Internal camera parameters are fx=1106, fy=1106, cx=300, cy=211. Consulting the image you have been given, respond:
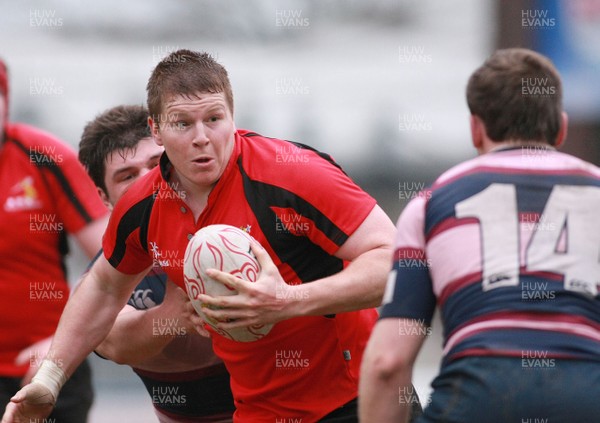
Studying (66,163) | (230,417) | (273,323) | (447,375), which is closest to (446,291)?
(447,375)

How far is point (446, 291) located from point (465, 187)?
0.35 m

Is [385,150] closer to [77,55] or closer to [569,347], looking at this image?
[77,55]

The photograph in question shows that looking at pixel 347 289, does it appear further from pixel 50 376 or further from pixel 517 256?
pixel 50 376

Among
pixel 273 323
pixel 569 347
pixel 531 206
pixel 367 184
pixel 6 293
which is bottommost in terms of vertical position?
pixel 367 184

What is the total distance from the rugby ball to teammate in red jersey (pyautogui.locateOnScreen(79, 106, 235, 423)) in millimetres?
1018

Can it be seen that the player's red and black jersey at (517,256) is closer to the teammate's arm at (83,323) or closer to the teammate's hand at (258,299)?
the teammate's hand at (258,299)

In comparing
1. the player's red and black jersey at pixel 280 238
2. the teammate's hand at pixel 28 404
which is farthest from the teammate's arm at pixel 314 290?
the teammate's hand at pixel 28 404

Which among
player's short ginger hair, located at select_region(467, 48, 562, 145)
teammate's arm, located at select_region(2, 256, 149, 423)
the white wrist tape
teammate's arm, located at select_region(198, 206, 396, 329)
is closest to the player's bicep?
teammate's arm, located at select_region(2, 256, 149, 423)

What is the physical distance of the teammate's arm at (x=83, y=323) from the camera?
204 inches

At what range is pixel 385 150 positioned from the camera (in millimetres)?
16734

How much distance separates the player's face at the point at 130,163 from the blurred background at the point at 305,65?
9470 mm

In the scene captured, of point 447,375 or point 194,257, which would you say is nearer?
point 447,375

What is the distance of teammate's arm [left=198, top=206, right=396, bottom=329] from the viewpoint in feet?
14.2

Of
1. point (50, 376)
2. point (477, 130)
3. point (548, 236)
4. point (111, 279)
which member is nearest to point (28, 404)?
point (50, 376)
